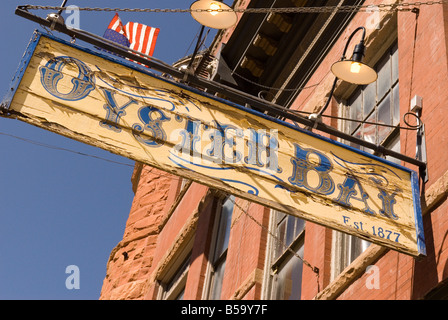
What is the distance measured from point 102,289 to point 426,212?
1829 cm

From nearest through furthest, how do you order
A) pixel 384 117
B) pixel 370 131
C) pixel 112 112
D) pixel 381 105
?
pixel 112 112
pixel 384 117
pixel 381 105
pixel 370 131

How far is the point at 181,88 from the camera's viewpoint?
842cm

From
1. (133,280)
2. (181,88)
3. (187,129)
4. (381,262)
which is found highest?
(133,280)

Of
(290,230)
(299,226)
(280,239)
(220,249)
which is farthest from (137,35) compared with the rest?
(299,226)

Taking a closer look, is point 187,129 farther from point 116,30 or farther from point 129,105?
point 116,30

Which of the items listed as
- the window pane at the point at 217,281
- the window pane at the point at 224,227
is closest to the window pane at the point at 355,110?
the window pane at the point at 224,227

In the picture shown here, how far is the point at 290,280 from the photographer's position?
11.4 m

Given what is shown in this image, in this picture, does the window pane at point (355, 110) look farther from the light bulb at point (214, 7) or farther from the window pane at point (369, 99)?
the light bulb at point (214, 7)

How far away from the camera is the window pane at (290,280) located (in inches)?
438

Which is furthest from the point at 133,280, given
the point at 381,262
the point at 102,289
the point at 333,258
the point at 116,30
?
the point at 381,262

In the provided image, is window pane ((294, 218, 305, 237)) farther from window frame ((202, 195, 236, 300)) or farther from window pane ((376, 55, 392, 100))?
window frame ((202, 195, 236, 300))

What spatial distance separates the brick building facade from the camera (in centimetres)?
841

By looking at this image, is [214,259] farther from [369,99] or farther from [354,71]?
[354,71]

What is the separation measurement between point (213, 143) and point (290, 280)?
414 centimetres
